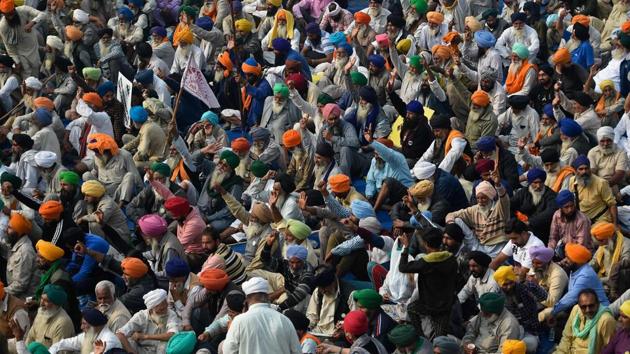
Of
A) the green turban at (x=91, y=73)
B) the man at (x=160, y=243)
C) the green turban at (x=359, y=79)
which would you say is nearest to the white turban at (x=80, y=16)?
the green turban at (x=91, y=73)

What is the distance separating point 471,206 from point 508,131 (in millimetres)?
2366

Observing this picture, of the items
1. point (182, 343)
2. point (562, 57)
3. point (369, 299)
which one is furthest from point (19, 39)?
point (369, 299)

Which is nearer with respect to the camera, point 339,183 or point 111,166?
point 339,183

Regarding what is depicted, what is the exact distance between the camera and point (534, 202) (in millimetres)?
17188

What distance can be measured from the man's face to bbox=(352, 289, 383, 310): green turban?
5.21 ft

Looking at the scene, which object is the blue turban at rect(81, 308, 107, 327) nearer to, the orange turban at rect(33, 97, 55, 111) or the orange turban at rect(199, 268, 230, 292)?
the orange turban at rect(199, 268, 230, 292)

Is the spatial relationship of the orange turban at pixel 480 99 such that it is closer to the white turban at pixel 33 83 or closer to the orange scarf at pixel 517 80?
the orange scarf at pixel 517 80

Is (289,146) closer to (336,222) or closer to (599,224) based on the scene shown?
(336,222)

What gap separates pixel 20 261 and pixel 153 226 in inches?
47.8

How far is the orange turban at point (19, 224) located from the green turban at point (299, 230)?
2.39 meters

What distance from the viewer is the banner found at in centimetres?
1997

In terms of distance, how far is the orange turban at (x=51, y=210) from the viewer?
16625 millimetres

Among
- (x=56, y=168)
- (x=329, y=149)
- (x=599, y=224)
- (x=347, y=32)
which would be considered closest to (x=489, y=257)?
(x=599, y=224)

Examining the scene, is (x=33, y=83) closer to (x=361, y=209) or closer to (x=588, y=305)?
(x=361, y=209)
